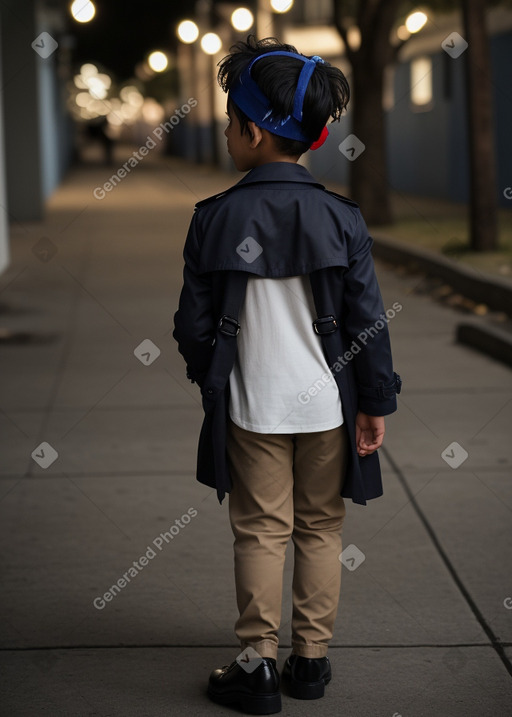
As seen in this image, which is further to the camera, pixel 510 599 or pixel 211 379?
pixel 510 599

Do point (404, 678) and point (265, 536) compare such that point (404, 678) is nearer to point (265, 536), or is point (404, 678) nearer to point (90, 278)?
point (265, 536)

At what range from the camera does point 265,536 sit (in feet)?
10.0

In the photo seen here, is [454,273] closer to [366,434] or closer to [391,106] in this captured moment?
[366,434]

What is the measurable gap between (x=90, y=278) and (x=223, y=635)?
897 cm

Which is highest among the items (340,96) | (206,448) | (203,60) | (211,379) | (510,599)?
(203,60)

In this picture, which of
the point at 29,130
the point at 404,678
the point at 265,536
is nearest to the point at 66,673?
the point at 265,536

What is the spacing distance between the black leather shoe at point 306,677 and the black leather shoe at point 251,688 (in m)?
0.09

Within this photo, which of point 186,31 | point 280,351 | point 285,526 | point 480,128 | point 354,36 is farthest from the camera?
point 354,36

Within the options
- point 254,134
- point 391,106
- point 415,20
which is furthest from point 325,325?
point 391,106

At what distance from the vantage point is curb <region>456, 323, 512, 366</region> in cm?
768

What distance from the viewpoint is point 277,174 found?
2.95 m

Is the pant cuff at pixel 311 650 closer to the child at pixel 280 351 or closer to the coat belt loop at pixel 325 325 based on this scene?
the child at pixel 280 351

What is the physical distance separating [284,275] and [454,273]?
8.33 m

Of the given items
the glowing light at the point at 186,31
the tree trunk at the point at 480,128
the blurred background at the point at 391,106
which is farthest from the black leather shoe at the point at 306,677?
the glowing light at the point at 186,31
